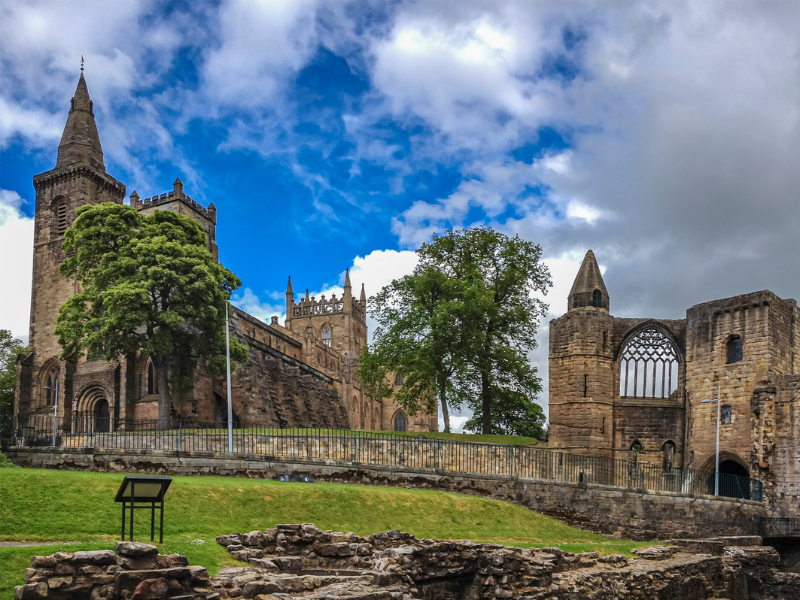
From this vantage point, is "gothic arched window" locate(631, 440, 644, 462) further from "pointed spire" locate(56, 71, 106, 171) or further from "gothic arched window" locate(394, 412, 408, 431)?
"gothic arched window" locate(394, 412, 408, 431)

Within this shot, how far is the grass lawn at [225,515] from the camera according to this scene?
50.3ft

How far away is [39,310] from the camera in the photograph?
5278cm

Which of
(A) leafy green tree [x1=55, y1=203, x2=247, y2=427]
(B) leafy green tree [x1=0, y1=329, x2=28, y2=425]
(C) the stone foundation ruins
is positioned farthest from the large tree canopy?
(B) leafy green tree [x1=0, y1=329, x2=28, y2=425]

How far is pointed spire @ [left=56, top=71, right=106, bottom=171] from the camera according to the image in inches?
2146

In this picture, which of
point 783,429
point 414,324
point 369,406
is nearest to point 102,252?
point 414,324

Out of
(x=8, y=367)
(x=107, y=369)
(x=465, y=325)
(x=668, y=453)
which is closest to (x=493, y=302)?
(x=465, y=325)

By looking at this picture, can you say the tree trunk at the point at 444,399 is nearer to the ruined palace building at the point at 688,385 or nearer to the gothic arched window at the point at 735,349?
the ruined palace building at the point at 688,385

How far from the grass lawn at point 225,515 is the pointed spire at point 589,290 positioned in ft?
53.8

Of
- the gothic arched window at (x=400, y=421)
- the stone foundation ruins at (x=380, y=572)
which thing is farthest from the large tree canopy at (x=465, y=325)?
the gothic arched window at (x=400, y=421)

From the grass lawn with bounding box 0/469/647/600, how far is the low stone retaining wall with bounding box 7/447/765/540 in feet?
4.33

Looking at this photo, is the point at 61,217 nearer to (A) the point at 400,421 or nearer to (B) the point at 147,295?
(B) the point at 147,295

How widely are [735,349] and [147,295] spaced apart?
29.2 metres

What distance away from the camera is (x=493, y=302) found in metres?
41.2

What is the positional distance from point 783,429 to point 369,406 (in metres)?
57.0
